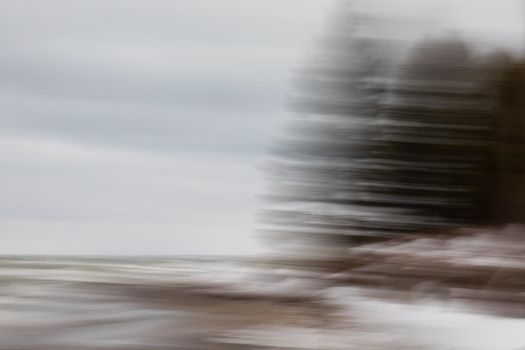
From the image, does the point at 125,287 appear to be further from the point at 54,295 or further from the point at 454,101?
the point at 454,101

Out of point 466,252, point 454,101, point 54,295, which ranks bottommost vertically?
point 54,295

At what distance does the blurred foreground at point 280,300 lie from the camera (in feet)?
11.1

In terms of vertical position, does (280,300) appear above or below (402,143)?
below

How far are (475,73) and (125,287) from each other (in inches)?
186

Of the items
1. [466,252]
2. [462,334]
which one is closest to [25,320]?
[462,334]

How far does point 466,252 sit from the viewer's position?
592cm

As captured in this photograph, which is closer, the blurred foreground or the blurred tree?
the blurred foreground

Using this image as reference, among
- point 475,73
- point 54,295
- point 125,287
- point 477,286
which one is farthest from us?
point 475,73

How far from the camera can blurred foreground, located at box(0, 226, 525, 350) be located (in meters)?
3.39

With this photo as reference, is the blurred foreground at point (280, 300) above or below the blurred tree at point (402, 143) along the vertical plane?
below

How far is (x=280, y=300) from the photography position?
176 inches

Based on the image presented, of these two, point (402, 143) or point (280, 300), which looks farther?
point (402, 143)

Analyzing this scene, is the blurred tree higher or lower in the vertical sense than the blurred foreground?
higher

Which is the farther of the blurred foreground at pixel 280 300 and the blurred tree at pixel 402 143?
the blurred tree at pixel 402 143
